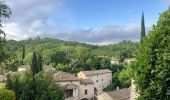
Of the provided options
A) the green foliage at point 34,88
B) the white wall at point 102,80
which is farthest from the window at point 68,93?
the white wall at point 102,80

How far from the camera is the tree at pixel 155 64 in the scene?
12117 mm

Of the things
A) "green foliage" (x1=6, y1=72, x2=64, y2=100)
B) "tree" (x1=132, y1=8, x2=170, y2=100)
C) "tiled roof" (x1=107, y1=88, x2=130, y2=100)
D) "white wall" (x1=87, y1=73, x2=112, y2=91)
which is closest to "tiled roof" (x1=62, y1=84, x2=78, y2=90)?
"tiled roof" (x1=107, y1=88, x2=130, y2=100)

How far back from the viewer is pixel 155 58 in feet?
41.1

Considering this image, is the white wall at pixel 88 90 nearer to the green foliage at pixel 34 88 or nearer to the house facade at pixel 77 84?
the house facade at pixel 77 84

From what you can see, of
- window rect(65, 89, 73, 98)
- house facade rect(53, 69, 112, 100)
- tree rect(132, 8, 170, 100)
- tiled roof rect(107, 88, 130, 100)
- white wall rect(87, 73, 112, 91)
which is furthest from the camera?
white wall rect(87, 73, 112, 91)

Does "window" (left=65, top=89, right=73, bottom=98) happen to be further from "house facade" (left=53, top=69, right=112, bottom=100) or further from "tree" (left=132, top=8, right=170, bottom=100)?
"tree" (left=132, top=8, right=170, bottom=100)

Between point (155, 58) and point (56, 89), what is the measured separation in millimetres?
31217

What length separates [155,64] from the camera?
1243 centimetres

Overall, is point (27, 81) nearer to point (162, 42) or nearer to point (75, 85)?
point (75, 85)

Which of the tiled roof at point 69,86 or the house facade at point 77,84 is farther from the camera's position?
the house facade at point 77,84

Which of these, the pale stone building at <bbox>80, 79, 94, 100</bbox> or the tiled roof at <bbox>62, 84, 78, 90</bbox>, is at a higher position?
the tiled roof at <bbox>62, 84, 78, 90</bbox>

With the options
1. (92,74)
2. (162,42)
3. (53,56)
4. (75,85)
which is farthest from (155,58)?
(53,56)

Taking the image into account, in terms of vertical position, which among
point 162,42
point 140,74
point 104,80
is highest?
point 162,42

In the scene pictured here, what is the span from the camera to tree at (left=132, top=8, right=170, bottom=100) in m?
12.1
